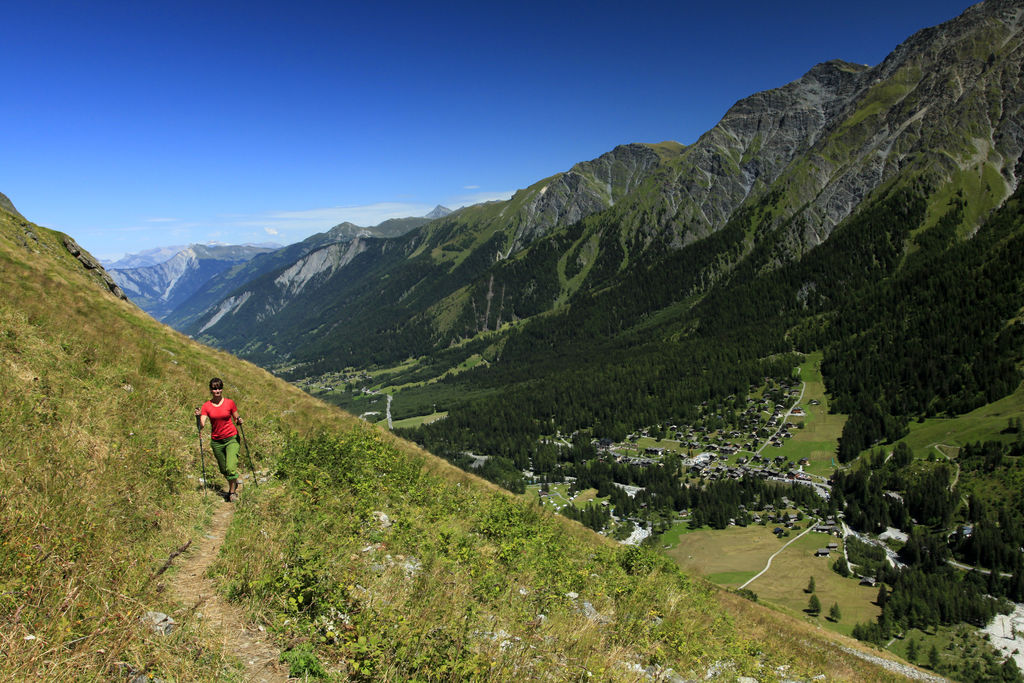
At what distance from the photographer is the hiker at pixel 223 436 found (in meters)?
12.8

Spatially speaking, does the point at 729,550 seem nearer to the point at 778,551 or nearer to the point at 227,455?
the point at 778,551

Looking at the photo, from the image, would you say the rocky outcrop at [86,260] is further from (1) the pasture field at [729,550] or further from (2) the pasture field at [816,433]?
(2) the pasture field at [816,433]

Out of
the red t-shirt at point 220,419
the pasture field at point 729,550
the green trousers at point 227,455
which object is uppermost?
the red t-shirt at point 220,419

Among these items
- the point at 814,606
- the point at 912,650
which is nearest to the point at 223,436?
the point at 814,606

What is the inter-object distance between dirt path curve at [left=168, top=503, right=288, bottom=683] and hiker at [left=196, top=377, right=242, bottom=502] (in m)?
3.31

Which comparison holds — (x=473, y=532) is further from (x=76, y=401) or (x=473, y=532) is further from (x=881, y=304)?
(x=881, y=304)

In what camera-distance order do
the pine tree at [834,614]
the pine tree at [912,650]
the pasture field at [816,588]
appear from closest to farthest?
the pine tree at [912,650]
the pine tree at [834,614]
the pasture field at [816,588]

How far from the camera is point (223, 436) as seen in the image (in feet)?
42.3

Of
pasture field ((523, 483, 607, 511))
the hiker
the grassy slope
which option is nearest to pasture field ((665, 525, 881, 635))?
pasture field ((523, 483, 607, 511))

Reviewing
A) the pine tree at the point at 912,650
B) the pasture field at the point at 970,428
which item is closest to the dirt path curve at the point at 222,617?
the pine tree at the point at 912,650

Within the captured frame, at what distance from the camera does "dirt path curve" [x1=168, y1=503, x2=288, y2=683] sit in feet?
22.5

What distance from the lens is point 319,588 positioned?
8.28 meters

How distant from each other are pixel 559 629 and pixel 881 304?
227 meters

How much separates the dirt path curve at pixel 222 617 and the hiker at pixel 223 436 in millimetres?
3313
